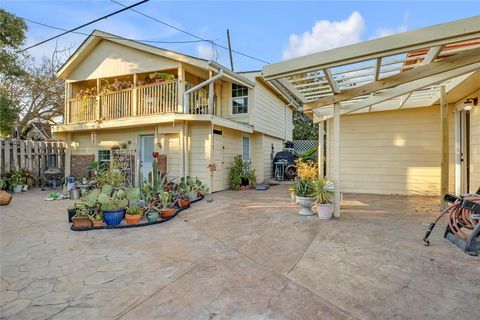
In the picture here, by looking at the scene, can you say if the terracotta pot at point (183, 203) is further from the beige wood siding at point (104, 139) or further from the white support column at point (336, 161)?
the beige wood siding at point (104, 139)

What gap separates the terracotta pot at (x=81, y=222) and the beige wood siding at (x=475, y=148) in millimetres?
7924

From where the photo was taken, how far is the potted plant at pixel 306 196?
5.39 meters

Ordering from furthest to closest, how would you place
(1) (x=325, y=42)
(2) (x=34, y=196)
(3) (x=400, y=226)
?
1. (1) (x=325, y=42)
2. (2) (x=34, y=196)
3. (3) (x=400, y=226)

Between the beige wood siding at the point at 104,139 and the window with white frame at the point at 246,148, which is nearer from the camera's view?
the beige wood siding at the point at 104,139

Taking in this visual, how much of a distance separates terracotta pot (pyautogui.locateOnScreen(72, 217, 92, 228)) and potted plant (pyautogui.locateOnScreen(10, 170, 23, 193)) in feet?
22.5

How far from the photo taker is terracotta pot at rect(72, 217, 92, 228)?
4.82 meters

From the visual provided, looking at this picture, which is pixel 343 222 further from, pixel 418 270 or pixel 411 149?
pixel 411 149

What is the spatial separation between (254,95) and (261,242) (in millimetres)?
7865

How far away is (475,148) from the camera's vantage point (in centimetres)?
596

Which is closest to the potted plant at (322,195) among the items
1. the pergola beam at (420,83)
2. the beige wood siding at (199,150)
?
the pergola beam at (420,83)

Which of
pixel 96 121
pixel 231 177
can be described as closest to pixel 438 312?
pixel 231 177

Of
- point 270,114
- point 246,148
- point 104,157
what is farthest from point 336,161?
point 104,157

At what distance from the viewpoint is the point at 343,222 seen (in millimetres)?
4820

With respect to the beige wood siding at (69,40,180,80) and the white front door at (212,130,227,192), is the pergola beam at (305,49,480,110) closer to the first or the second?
the white front door at (212,130,227,192)
